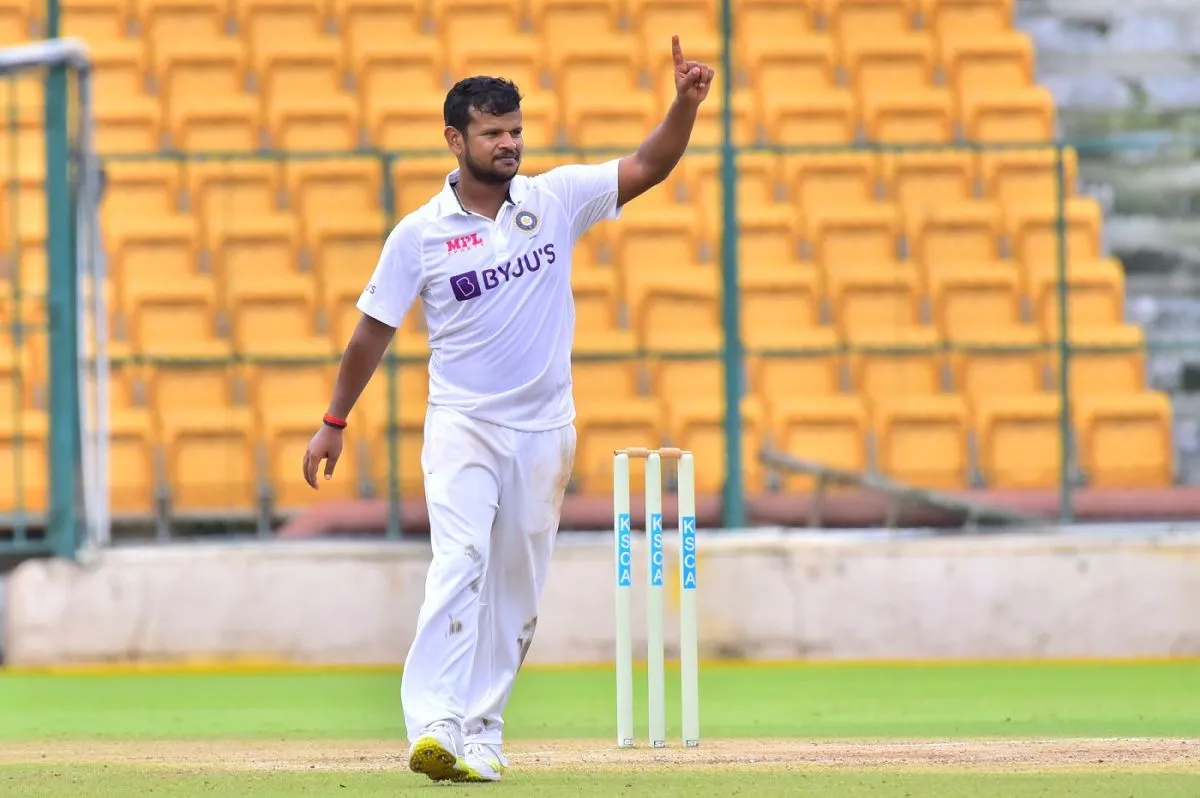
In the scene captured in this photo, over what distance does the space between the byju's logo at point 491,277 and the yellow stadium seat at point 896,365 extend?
6.32 metres

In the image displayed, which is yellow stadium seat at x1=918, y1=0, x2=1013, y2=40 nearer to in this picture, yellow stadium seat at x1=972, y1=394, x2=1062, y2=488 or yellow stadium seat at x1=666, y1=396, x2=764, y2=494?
yellow stadium seat at x1=972, y1=394, x2=1062, y2=488

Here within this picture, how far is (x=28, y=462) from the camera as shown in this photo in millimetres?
12773

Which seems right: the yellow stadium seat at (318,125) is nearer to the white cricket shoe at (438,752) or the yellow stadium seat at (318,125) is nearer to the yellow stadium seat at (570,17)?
the yellow stadium seat at (570,17)

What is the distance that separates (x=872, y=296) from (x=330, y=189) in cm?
343

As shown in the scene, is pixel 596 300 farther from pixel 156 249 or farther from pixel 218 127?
pixel 218 127

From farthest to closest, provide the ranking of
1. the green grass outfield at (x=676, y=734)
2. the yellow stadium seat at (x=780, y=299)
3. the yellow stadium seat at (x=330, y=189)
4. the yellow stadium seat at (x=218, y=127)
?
the yellow stadium seat at (x=218, y=127)
the yellow stadium seat at (x=330, y=189)
the yellow stadium seat at (x=780, y=299)
the green grass outfield at (x=676, y=734)

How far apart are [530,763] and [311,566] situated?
493cm

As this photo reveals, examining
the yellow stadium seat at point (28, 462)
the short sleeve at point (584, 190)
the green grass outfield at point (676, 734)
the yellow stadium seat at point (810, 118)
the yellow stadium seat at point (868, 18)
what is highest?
the yellow stadium seat at point (868, 18)

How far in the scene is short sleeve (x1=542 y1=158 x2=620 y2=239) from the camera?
673cm

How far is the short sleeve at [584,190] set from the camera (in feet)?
22.1

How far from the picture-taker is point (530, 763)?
7023 millimetres

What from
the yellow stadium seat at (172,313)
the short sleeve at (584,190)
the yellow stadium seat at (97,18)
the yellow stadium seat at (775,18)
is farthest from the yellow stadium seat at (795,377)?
the short sleeve at (584,190)

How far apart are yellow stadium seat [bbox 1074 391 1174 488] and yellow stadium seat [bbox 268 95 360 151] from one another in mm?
5405

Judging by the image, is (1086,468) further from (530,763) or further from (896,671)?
(530,763)
